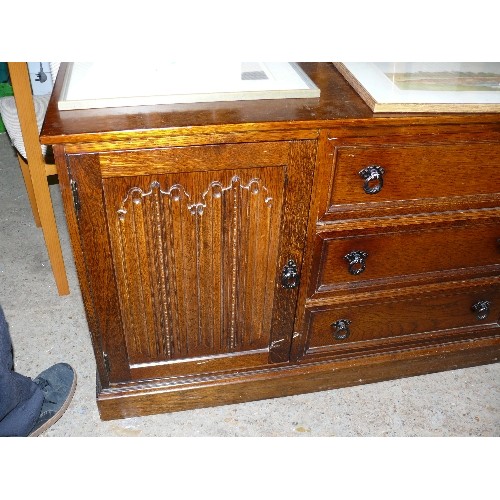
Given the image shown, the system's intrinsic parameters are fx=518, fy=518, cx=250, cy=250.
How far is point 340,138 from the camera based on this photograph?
3.53ft

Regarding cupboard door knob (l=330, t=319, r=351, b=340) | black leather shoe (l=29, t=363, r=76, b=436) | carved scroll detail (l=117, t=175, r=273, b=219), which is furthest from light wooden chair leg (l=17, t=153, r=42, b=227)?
cupboard door knob (l=330, t=319, r=351, b=340)

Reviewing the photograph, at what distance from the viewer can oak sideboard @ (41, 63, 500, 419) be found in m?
1.03

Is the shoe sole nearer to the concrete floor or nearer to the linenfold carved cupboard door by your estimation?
the concrete floor

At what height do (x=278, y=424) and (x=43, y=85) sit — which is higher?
(x=43, y=85)

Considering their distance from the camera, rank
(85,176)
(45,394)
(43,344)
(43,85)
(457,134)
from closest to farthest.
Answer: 1. (85,176)
2. (457,134)
3. (45,394)
4. (43,344)
5. (43,85)

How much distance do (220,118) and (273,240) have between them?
333mm

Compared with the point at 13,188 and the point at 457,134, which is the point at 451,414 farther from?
the point at 13,188

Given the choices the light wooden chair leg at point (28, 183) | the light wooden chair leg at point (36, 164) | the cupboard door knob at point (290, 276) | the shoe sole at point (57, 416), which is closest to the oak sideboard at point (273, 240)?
the cupboard door knob at point (290, 276)

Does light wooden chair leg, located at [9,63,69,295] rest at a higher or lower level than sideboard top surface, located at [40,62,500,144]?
lower

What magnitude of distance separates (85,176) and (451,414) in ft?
4.13

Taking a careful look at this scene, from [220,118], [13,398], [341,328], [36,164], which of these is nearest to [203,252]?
[220,118]

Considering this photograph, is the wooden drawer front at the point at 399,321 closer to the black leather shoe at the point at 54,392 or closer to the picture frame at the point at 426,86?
the picture frame at the point at 426,86

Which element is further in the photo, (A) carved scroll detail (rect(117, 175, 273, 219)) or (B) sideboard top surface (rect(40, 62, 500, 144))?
(A) carved scroll detail (rect(117, 175, 273, 219))

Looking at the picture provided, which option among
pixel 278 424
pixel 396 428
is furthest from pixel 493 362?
pixel 278 424
